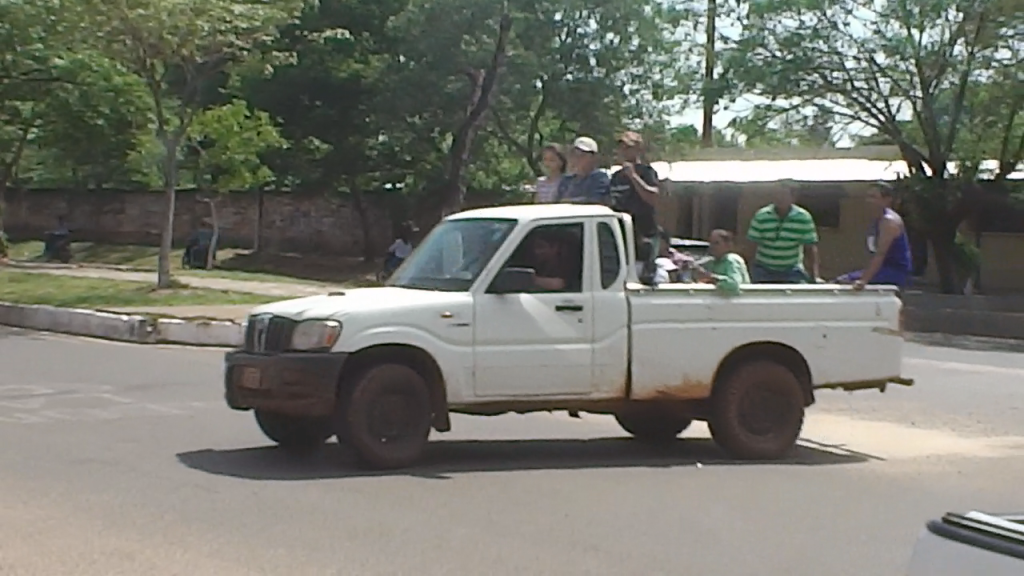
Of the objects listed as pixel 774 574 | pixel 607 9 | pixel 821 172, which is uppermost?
pixel 607 9

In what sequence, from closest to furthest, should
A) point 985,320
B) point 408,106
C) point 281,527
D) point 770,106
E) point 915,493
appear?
point 281,527 < point 915,493 < point 985,320 < point 770,106 < point 408,106

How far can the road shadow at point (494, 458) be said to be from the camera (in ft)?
34.4

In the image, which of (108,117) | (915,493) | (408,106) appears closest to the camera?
(915,493)

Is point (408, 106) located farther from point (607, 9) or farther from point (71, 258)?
point (71, 258)

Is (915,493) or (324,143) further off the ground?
(324,143)

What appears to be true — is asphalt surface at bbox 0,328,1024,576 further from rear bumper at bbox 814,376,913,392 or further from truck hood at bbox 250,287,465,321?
truck hood at bbox 250,287,465,321

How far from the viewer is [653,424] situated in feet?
40.5

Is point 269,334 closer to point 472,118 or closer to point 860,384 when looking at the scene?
point 860,384

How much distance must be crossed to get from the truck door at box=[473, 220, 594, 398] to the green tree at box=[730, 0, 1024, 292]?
20.5 metres

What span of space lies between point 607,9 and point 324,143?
858 centimetres

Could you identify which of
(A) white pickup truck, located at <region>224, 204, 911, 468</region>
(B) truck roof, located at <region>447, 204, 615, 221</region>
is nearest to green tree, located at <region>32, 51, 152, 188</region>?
(B) truck roof, located at <region>447, 204, 615, 221</region>

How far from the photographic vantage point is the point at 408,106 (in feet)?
118

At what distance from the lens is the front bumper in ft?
33.8

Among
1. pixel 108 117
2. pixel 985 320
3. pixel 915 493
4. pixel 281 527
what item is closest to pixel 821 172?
pixel 985 320
